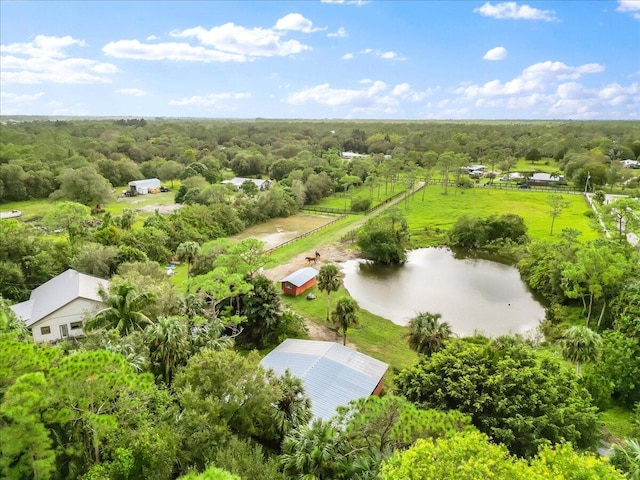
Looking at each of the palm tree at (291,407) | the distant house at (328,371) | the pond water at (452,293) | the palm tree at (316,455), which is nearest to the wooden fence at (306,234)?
the pond water at (452,293)

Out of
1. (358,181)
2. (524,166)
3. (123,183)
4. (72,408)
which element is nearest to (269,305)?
(72,408)

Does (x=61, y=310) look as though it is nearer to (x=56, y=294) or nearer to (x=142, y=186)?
(x=56, y=294)

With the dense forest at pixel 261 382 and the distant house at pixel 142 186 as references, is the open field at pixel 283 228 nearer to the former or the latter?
the dense forest at pixel 261 382

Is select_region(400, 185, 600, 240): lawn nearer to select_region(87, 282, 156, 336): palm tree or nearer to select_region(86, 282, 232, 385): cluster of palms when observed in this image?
select_region(86, 282, 232, 385): cluster of palms

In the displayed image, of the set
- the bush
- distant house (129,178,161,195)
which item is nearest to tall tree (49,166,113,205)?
distant house (129,178,161,195)

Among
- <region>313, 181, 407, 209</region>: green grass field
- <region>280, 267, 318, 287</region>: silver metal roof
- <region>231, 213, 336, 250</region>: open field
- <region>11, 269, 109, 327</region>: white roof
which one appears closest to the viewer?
<region>11, 269, 109, 327</region>: white roof
